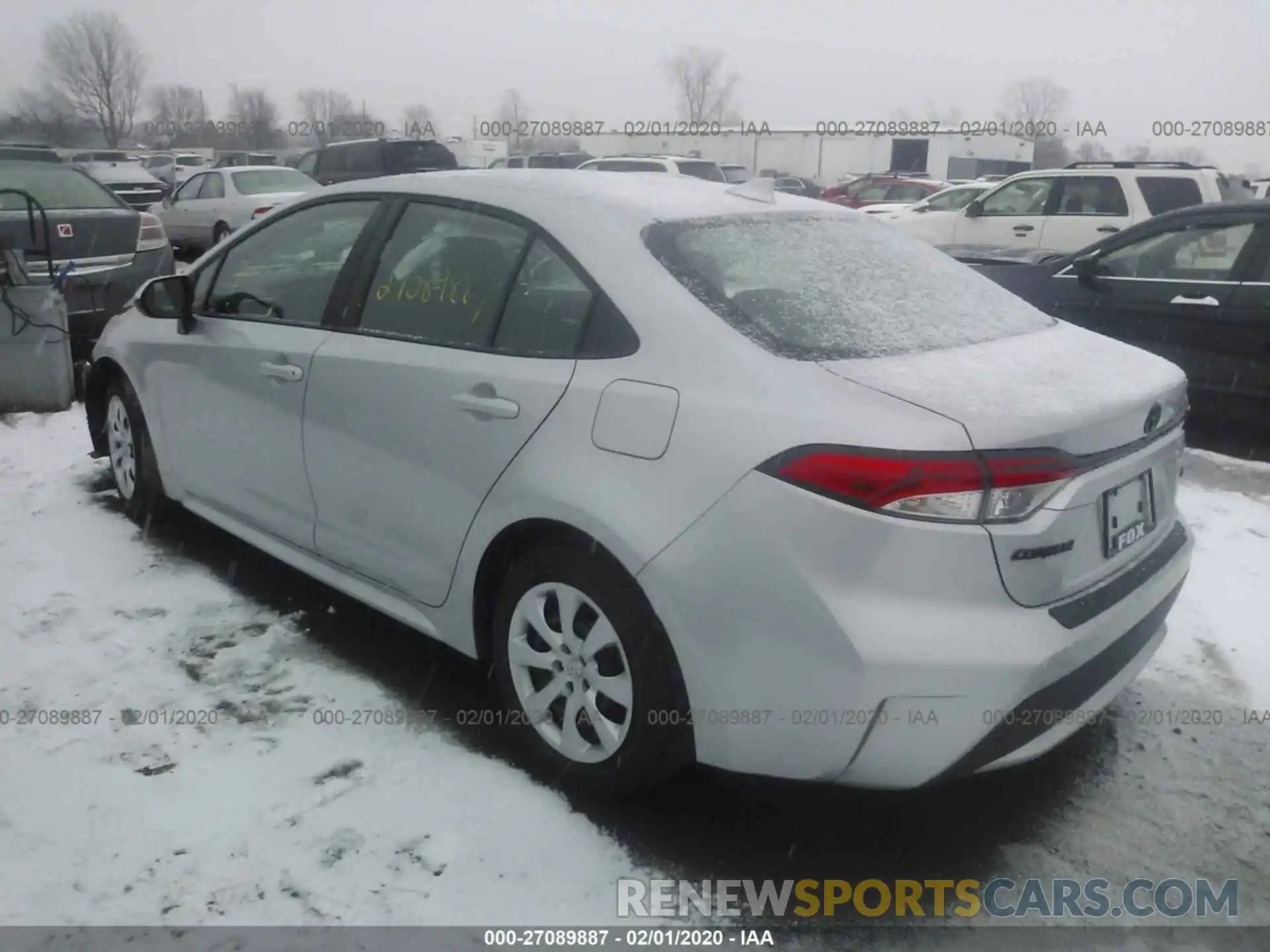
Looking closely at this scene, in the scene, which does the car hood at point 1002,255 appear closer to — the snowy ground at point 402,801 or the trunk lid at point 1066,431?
the snowy ground at point 402,801

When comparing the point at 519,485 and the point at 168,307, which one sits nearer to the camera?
the point at 519,485

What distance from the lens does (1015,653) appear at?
223 cm

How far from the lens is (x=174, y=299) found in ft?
13.4

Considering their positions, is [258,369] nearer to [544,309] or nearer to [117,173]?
[544,309]

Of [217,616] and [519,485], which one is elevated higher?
[519,485]

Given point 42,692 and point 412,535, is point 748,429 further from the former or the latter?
point 42,692

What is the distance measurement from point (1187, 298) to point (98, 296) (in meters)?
7.01

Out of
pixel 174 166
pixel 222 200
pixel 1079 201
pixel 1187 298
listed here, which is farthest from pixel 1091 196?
pixel 174 166

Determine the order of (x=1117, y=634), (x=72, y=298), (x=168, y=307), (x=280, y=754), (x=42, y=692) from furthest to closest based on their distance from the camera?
(x=72, y=298), (x=168, y=307), (x=42, y=692), (x=280, y=754), (x=1117, y=634)

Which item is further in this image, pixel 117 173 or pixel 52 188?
pixel 117 173

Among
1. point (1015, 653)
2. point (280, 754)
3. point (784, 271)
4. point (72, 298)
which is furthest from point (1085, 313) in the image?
point (72, 298)

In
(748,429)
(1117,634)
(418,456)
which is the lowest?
(1117,634)

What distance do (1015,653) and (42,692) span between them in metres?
2.85

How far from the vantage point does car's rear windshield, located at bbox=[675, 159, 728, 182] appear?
63.3ft
